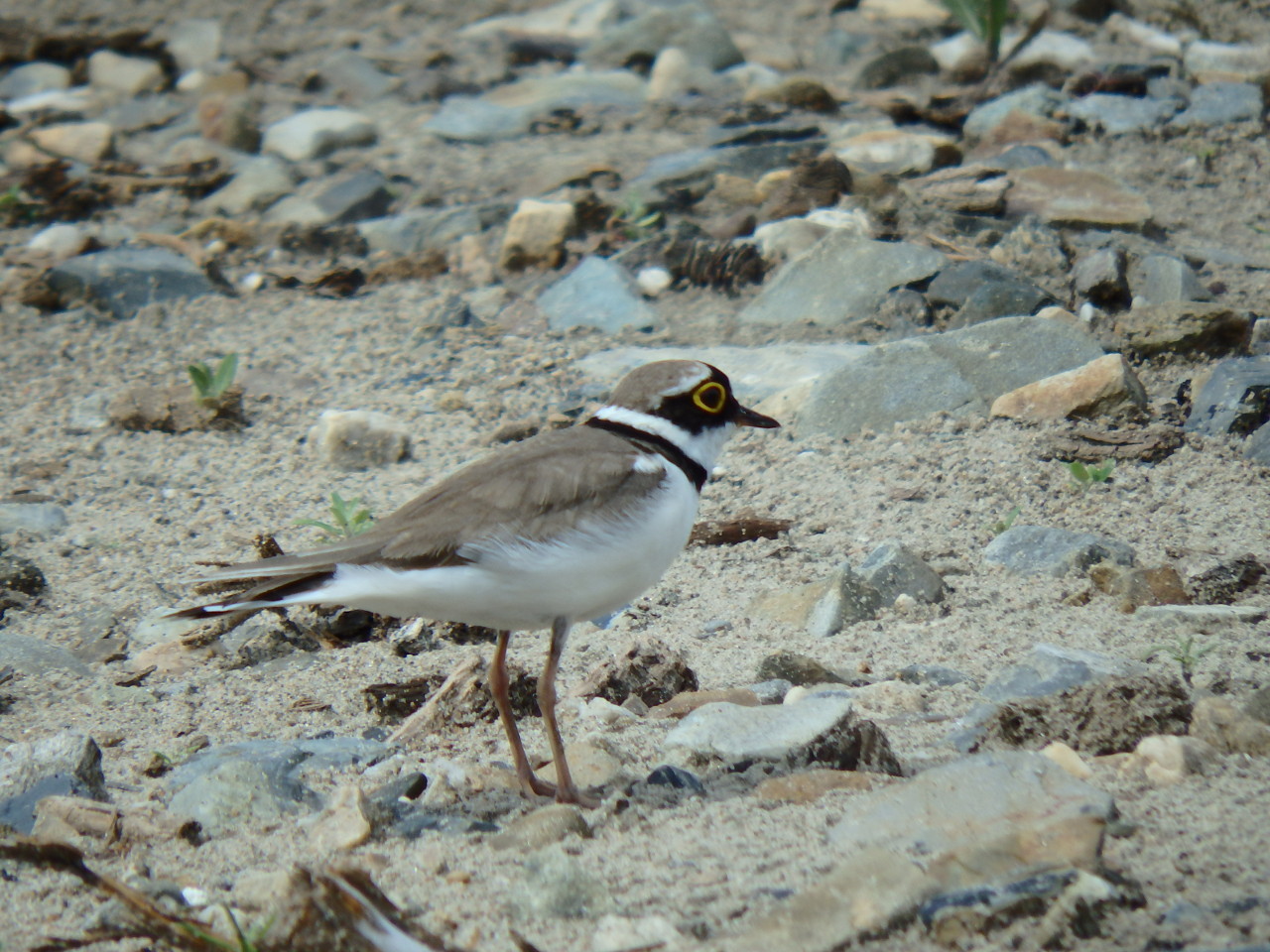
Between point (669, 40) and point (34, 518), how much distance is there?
6750 mm

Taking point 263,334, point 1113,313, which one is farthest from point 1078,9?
point 263,334

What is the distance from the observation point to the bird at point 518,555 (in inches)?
130

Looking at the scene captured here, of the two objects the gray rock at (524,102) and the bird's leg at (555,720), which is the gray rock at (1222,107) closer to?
the gray rock at (524,102)

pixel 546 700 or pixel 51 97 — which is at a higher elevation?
pixel 546 700

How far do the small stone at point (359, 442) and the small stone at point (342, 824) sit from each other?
115 inches

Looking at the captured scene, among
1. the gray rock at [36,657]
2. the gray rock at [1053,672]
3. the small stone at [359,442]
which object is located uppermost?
the gray rock at [1053,672]

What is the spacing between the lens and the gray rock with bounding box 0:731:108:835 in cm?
330

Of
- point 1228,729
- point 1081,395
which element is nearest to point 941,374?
point 1081,395

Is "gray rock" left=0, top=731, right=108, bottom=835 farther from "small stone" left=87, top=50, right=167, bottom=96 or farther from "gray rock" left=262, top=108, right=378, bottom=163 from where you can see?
"small stone" left=87, top=50, right=167, bottom=96

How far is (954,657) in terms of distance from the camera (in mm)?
4043

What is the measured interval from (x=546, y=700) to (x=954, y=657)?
4.47ft

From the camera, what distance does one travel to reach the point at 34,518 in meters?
5.54

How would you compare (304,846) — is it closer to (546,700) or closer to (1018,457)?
(546,700)

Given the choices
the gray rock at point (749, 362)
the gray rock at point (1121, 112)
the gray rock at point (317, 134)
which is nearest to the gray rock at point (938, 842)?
the gray rock at point (749, 362)
